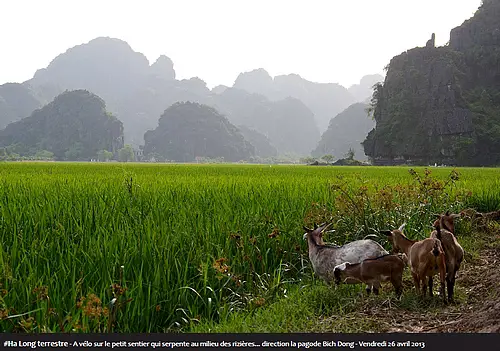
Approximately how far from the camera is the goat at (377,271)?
2377 millimetres

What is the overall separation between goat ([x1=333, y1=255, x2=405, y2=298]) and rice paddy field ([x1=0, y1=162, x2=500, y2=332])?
22cm

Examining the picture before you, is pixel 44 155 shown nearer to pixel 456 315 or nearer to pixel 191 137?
pixel 191 137

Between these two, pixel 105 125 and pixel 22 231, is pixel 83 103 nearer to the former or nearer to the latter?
pixel 105 125

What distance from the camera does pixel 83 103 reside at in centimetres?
10994

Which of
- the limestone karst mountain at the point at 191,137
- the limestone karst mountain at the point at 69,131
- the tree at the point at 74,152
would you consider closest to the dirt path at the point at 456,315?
the tree at the point at 74,152

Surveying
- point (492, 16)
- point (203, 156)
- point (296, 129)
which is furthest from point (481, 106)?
point (296, 129)

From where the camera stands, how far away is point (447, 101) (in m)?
49.2

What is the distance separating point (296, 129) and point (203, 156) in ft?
247

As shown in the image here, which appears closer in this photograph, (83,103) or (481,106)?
(481,106)

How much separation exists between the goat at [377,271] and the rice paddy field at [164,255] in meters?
0.22
